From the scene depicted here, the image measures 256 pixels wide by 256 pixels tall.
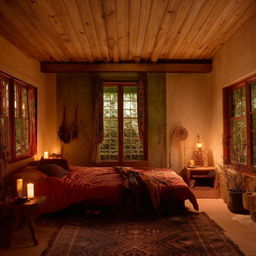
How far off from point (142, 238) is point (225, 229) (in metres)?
1.17

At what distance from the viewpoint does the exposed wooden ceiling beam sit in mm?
6359

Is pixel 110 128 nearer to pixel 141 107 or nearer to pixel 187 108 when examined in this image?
pixel 141 107

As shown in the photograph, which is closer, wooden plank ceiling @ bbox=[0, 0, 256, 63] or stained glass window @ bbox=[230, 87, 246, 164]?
wooden plank ceiling @ bbox=[0, 0, 256, 63]

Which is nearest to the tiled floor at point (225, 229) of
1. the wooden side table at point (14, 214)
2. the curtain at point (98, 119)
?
the wooden side table at point (14, 214)

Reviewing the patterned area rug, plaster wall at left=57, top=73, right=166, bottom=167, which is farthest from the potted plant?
plaster wall at left=57, top=73, right=166, bottom=167

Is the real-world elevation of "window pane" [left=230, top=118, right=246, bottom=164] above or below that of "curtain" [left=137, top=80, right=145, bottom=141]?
below

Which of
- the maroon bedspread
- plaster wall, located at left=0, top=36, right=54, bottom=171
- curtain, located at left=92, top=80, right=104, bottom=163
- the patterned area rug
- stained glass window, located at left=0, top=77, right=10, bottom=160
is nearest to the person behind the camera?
the patterned area rug

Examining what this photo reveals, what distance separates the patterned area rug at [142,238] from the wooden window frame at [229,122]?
46.1 inches

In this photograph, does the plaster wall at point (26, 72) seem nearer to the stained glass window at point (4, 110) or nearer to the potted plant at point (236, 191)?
the stained glass window at point (4, 110)

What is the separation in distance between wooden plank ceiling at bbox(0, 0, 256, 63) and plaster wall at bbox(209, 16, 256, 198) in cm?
17

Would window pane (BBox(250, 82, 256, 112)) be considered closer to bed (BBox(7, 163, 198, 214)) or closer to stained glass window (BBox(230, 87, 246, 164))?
stained glass window (BBox(230, 87, 246, 164))

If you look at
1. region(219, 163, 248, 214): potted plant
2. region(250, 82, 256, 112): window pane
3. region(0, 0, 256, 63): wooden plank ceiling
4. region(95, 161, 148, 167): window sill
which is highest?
region(0, 0, 256, 63): wooden plank ceiling

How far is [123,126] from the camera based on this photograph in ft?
21.9

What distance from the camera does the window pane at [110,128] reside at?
6668 millimetres
